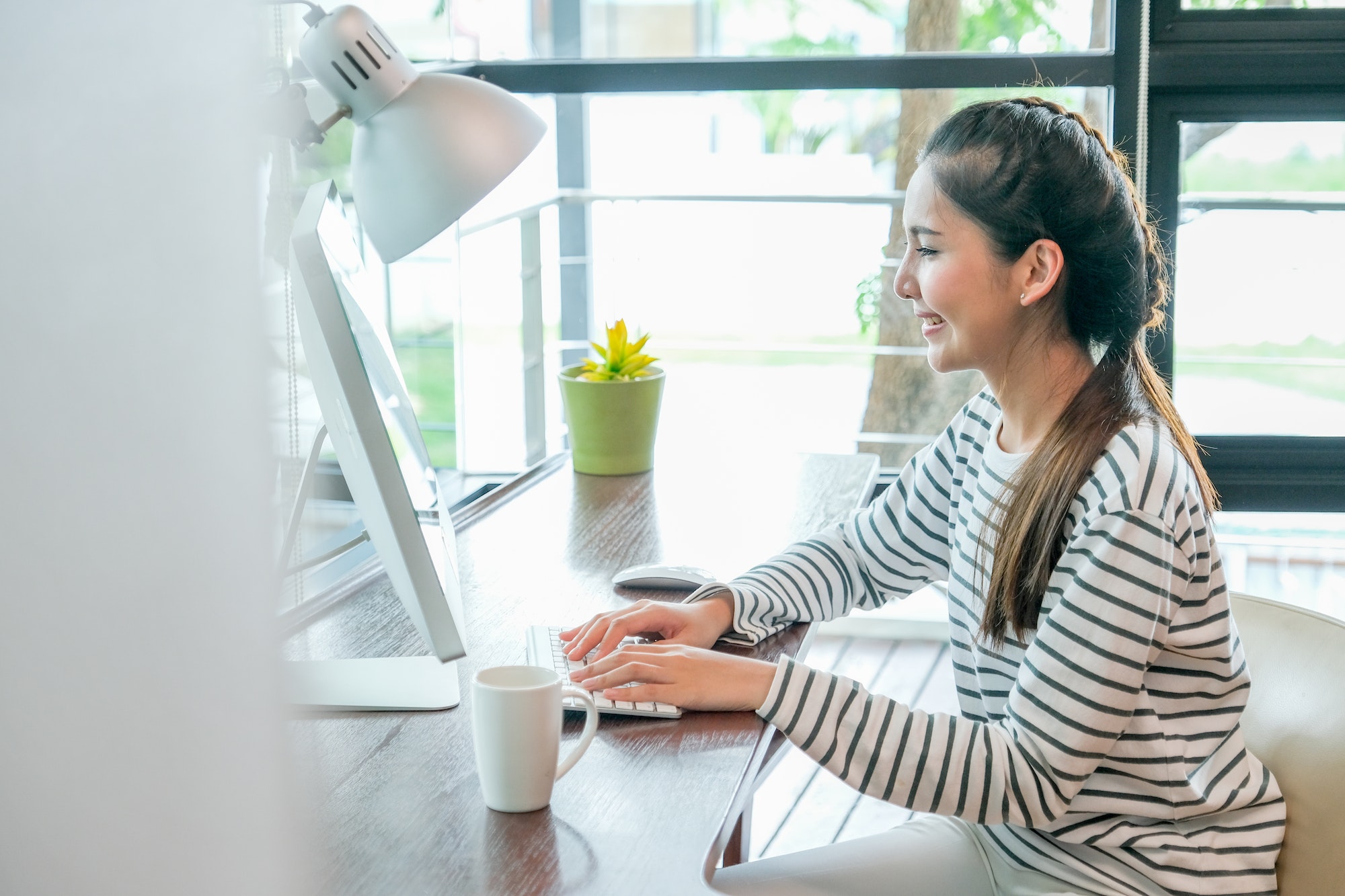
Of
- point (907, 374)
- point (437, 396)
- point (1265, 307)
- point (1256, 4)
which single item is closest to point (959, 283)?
point (437, 396)

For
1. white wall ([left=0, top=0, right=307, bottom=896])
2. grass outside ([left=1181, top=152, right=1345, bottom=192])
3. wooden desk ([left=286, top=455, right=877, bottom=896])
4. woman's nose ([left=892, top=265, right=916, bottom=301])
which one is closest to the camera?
white wall ([left=0, top=0, right=307, bottom=896])

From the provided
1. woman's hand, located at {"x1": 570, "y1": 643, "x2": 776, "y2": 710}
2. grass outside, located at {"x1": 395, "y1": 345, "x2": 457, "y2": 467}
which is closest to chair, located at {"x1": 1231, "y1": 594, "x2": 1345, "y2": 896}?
woman's hand, located at {"x1": 570, "y1": 643, "x2": 776, "y2": 710}

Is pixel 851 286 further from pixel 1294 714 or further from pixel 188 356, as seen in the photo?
pixel 188 356

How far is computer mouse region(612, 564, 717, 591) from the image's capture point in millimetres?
1167

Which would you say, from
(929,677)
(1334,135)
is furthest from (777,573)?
(1334,135)

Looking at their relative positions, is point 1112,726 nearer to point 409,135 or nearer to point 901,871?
point 901,871

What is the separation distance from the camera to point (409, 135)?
968 mm

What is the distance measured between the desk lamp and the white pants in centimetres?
56

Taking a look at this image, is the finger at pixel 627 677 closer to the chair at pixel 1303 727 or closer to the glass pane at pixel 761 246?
the chair at pixel 1303 727

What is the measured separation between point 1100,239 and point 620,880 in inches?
24.4

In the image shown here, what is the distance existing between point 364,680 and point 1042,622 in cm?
51

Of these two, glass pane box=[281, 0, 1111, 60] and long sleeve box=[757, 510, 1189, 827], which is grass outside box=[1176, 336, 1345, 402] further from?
long sleeve box=[757, 510, 1189, 827]

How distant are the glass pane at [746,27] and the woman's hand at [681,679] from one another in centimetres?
114

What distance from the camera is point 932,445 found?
117cm
